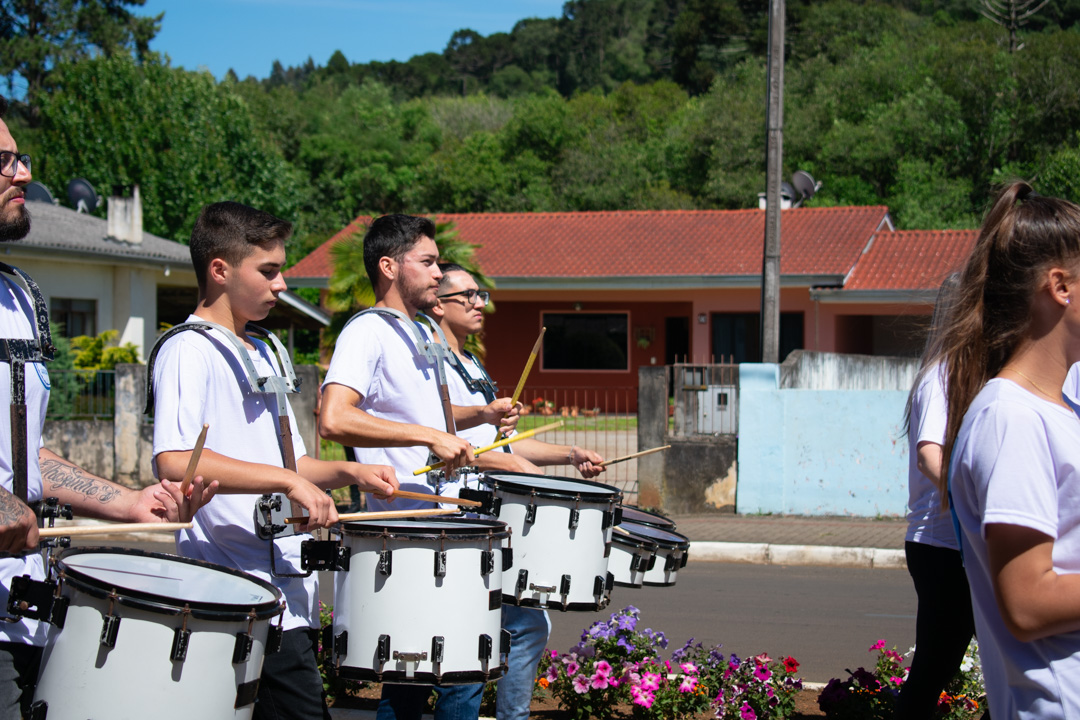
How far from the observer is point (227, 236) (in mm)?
3271

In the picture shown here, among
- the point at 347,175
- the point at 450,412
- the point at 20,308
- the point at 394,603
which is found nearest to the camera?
the point at 20,308

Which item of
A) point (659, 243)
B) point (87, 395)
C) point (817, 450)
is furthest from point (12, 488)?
point (659, 243)

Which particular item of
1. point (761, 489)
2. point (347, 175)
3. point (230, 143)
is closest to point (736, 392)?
point (761, 489)

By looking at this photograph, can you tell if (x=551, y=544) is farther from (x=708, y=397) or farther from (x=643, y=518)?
(x=708, y=397)

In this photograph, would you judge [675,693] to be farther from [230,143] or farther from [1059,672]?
[230,143]

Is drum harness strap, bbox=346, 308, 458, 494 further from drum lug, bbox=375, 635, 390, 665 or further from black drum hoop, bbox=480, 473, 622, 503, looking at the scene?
drum lug, bbox=375, 635, 390, 665

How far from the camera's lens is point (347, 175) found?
48.4 m

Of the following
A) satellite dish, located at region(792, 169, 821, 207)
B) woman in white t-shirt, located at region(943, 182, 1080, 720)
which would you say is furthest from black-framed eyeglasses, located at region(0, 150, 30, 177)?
satellite dish, located at region(792, 169, 821, 207)

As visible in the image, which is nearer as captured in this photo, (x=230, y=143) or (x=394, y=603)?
(x=394, y=603)

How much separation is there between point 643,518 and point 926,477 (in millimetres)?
1545

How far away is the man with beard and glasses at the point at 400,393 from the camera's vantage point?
3.56m

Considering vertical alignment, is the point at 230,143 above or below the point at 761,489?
above

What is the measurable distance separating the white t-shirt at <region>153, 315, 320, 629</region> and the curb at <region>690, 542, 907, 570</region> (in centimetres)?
770

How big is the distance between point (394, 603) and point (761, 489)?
970 centimetres
